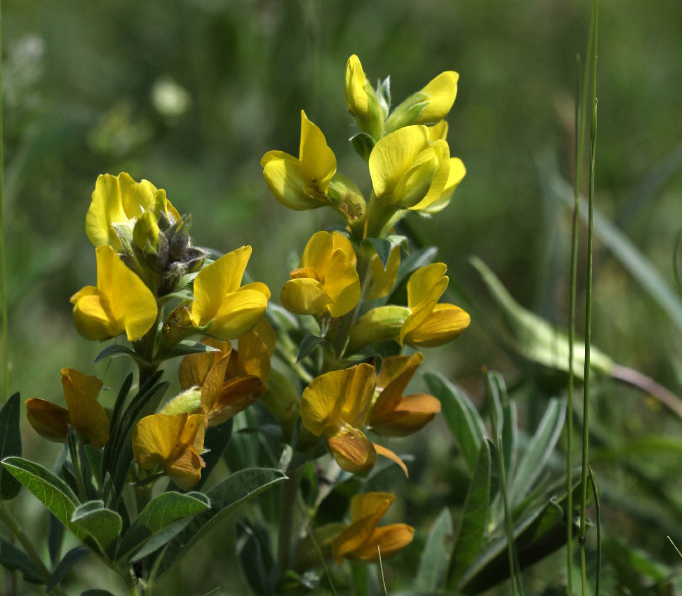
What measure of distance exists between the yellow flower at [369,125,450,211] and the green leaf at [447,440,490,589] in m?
0.31

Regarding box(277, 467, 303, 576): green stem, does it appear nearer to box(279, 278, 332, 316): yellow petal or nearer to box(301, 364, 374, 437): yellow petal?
box(301, 364, 374, 437): yellow petal

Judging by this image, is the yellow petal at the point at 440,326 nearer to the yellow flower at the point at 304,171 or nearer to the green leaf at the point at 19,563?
the yellow flower at the point at 304,171

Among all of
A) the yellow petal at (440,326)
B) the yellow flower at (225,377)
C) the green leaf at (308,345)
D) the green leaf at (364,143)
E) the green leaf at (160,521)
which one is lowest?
the green leaf at (160,521)

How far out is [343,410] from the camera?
0.86 metres

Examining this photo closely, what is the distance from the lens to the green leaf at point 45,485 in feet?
2.43

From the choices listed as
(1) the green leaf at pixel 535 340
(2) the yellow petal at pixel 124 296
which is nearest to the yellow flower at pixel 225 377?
(2) the yellow petal at pixel 124 296

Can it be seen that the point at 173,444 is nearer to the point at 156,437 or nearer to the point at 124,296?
the point at 156,437

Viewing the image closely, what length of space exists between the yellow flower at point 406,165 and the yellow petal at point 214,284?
0.17 m

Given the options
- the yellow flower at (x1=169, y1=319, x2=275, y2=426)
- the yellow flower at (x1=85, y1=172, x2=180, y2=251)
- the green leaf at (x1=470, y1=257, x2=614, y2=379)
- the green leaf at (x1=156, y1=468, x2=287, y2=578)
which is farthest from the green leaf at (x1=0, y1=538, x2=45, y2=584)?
the green leaf at (x1=470, y1=257, x2=614, y2=379)

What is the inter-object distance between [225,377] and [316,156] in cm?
26

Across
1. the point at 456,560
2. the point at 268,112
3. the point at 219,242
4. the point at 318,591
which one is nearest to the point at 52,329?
the point at 219,242

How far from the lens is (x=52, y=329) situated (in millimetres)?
2514

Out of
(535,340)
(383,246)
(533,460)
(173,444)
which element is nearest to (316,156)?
(383,246)

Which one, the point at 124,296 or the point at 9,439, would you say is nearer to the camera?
the point at 124,296
